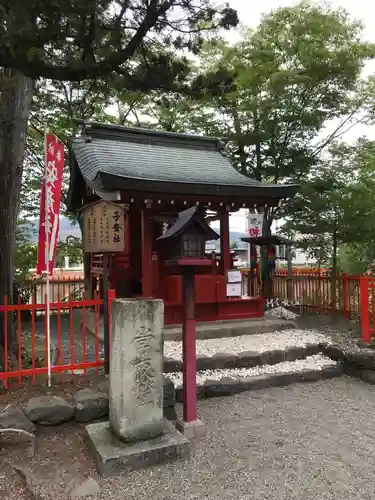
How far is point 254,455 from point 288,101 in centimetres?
1072

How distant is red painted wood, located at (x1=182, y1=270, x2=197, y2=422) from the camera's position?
4094mm

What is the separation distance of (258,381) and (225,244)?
4598 mm

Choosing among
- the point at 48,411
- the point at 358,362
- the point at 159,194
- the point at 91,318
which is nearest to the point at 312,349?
the point at 358,362

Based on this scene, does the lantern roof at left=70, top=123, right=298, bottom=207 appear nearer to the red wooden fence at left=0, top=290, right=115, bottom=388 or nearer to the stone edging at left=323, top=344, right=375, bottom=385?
the red wooden fence at left=0, top=290, right=115, bottom=388

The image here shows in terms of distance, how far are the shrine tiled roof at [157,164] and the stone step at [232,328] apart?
3.05 metres

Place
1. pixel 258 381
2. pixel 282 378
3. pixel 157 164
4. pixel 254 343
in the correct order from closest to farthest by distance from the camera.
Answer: pixel 258 381
pixel 282 378
pixel 254 343
pixel 157 164

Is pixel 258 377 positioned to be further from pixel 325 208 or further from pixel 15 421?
pixel 325 208

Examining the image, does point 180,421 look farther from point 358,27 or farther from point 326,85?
point 358,27

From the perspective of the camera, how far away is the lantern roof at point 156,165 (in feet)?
24.8

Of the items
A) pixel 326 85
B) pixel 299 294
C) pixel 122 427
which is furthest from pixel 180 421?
pixel 326 85

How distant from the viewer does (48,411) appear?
397 cm

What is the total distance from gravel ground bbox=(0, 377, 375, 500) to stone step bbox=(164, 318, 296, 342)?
10.8 ft

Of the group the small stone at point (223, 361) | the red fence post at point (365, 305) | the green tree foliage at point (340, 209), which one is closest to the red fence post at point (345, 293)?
the green tree foliage at point (340, 209)

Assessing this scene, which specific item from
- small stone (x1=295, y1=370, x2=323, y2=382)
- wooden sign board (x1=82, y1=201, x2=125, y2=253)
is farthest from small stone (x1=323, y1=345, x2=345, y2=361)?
wooden sign board (x1=82, y1=201, x2=125, y2=253)
